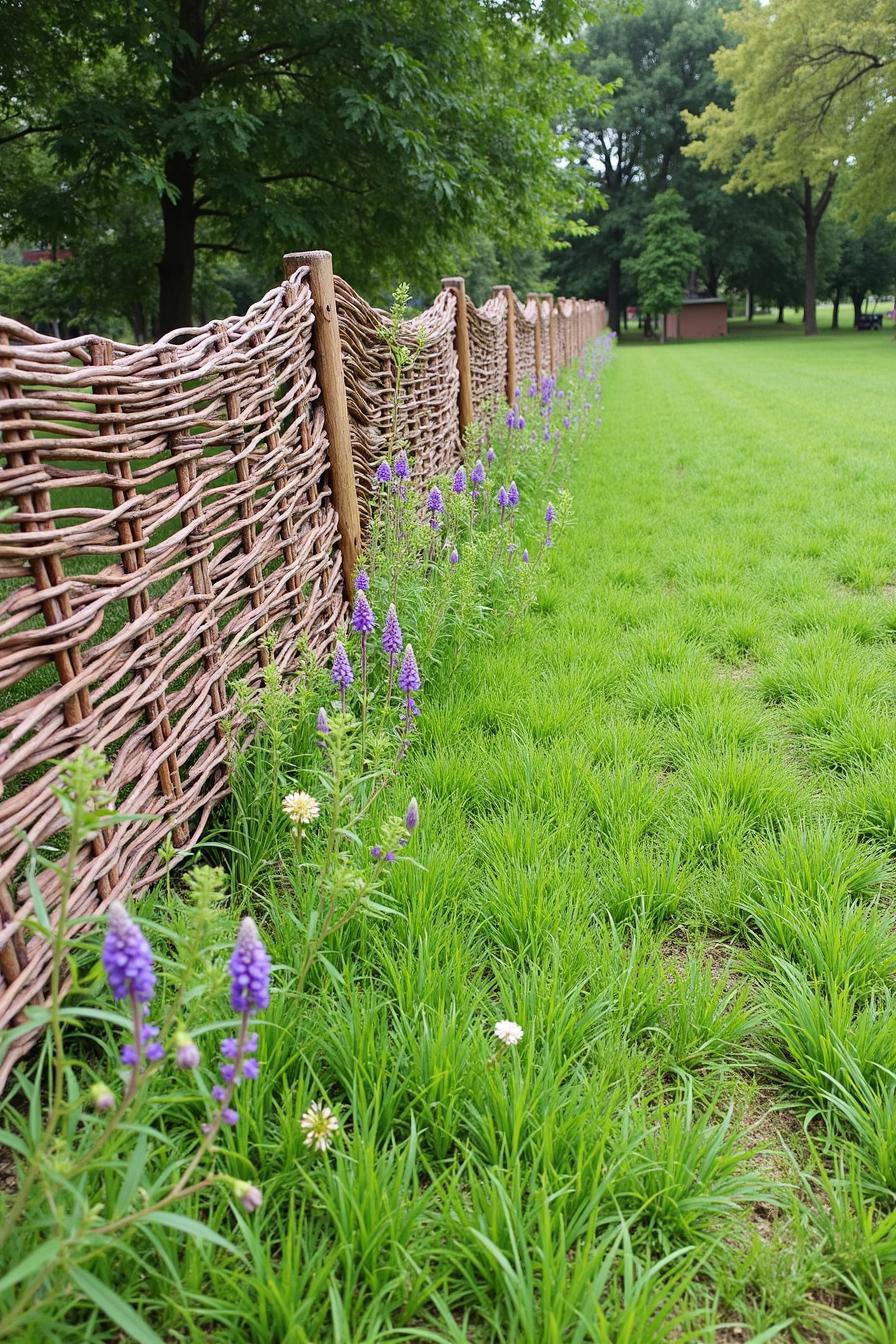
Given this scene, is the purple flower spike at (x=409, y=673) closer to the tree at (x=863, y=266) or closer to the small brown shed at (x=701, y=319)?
the small brown shed at (x=701, y=319)

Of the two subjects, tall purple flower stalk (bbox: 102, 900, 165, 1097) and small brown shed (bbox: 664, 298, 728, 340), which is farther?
small brown shed (bbox: 664, 298, 728, 340)

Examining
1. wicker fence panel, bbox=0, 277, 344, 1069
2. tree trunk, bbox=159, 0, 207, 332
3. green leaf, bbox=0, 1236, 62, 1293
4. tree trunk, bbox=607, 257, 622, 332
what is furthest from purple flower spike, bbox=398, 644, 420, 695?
tree trunk, bbox=607, 257, 622, 332

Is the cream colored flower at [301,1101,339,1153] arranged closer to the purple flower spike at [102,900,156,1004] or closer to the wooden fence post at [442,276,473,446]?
the purple flower spike at [102,900,156,1004]

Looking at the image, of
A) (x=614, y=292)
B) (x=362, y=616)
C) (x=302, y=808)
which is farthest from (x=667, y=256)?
(x=302, y=808)

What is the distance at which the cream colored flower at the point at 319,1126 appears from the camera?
1.49m

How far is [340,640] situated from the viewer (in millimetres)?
2600

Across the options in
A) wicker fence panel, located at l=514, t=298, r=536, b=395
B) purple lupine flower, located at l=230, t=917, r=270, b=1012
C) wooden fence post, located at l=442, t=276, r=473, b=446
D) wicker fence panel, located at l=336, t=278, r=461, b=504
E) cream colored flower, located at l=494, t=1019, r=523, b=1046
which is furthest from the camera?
wicker fence panel, located at l=514, t=298, r=536, b=395

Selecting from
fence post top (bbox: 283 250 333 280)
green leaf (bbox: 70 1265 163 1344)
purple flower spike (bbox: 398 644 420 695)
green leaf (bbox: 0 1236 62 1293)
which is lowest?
green leaf (bbox: 70 1265 163 1344)

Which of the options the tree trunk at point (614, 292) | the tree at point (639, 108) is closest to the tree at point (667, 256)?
the tree at point (639, 108)

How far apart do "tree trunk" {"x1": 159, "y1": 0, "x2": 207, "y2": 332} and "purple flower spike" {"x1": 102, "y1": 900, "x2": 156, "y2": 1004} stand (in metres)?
10.4

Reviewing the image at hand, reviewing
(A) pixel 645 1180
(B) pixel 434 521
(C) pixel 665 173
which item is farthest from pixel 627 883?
(C) pixel 665 173

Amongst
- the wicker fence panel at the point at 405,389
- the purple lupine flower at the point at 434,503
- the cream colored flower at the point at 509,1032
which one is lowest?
the cream colored flower at the point at 509,1032

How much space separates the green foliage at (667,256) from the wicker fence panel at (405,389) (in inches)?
1740

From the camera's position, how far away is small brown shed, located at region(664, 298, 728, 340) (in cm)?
5353
